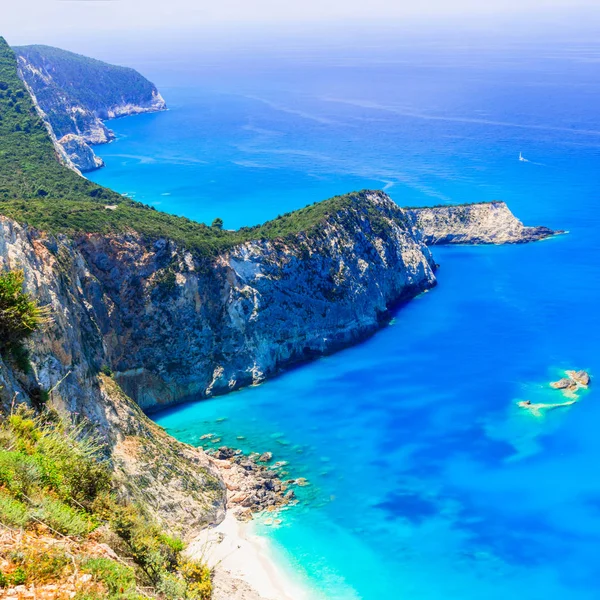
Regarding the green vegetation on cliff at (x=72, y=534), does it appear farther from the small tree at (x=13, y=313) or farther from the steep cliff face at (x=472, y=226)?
the steep cliff face at (x=472, y=226)

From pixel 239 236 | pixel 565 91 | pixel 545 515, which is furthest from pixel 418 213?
pixel 565 91

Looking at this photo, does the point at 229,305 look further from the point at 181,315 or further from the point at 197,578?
the point at 197,578

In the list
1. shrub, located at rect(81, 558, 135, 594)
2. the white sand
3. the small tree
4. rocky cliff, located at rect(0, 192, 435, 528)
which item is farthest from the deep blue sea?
shrub, located at rect(81, 558, 135, 594)

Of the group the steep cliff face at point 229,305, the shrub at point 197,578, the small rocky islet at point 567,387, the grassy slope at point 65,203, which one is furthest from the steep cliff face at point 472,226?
the shrub at point 197,578

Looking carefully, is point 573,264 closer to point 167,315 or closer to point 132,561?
Result: point 167,315

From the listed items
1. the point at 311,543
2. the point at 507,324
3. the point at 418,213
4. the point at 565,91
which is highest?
the point at 565,91

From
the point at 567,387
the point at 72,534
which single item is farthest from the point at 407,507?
the point at 72,534

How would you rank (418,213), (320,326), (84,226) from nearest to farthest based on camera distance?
(84,226)
(320,326)
(418,213)
